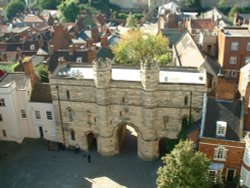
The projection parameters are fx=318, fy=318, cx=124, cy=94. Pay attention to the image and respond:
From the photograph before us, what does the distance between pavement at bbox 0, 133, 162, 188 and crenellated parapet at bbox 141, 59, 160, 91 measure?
38.3 ft

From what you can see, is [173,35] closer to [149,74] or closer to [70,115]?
[149,74]

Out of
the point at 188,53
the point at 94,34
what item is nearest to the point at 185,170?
the point at 188,53

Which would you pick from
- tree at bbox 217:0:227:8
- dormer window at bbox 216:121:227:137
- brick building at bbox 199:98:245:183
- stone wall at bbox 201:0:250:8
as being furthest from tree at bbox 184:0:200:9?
dormer window at bbox 216:121:227:137

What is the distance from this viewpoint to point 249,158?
3438cm

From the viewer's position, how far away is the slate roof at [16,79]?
1866 inches

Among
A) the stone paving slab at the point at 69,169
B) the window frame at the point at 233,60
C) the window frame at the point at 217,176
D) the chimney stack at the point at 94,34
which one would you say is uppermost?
the chimney stack at the point at 94,34

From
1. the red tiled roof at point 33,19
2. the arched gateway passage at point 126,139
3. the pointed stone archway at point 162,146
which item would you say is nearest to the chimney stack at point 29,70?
the arched gateway passage at point 126,139

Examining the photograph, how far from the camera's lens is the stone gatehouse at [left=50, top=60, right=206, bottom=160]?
4038cm

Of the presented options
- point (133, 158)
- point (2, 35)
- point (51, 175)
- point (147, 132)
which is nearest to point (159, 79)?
point (147, 132)

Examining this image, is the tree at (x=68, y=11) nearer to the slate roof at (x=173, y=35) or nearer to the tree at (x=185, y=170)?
the slate roof at (x=173, y=35)

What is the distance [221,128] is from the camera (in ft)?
118

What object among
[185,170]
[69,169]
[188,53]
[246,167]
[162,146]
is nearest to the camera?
[185,170]

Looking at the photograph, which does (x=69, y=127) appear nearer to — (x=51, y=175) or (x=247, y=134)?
(x=51, y=175)

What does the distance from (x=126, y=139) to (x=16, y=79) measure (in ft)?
64.2
